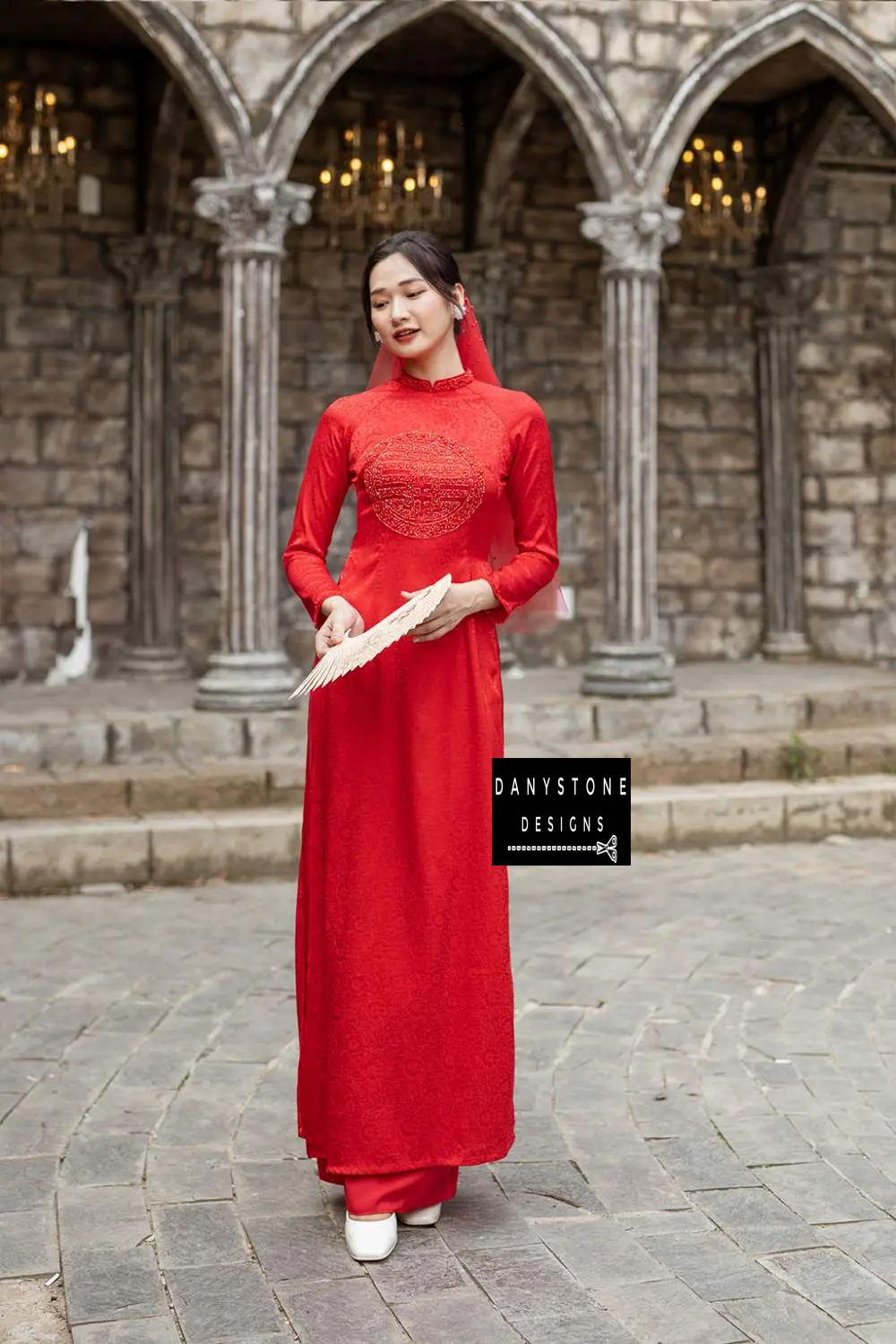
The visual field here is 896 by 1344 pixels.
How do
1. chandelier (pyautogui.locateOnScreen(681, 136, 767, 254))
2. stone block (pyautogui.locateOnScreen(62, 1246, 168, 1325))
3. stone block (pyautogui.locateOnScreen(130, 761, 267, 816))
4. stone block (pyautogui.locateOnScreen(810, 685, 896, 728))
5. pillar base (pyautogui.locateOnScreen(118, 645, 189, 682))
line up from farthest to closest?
1. chandelier (pyautogui.locateOnScreen(681, 136, 767, 254))
2. pillar base (pyautogui.locateOnScreen(118, 645, 189, 682))
3. stone block (pyautogui.locateOnScreen(810, 685, 896, 728))
4. stone block (pyautogui.locateOnScreen(130, 761, 267, 816))
5. stone block (pyautogui.locateOnScreen(62, 1246, 168, 1325))

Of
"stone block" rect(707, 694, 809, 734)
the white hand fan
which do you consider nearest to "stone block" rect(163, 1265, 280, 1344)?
the white hand fan

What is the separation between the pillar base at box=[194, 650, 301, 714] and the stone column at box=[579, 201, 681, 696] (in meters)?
1.65

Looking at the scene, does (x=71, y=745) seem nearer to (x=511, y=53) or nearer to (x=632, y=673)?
(x=632, y=673)

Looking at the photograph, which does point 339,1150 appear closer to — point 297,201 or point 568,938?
point 568,938

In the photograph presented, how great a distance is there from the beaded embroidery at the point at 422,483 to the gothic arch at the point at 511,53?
541 centimetres

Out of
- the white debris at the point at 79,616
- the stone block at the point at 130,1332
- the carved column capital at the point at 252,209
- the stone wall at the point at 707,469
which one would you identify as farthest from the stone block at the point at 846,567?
the stone block at the point at 130,1332

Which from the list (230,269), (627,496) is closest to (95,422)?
(230,269)

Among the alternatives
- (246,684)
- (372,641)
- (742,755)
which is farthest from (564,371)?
(372,641)

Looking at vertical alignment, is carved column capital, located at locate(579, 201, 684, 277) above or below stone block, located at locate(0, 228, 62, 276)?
below

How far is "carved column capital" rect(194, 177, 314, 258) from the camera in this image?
812 centimetres

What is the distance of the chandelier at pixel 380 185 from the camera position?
1049 cm

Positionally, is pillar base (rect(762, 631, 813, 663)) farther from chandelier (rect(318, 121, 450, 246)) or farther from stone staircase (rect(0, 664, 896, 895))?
chandelier (rect(318, 121, 450, 246))

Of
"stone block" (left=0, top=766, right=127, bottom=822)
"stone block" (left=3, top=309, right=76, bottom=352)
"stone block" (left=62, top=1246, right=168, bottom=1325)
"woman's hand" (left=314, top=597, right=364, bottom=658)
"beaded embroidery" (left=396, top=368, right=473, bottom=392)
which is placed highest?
"stone block" (left=3, top=309, right=76, bottom=352)

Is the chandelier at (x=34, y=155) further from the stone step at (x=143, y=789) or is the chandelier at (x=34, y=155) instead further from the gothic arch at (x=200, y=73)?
the stone step at (x=143, y=789)
